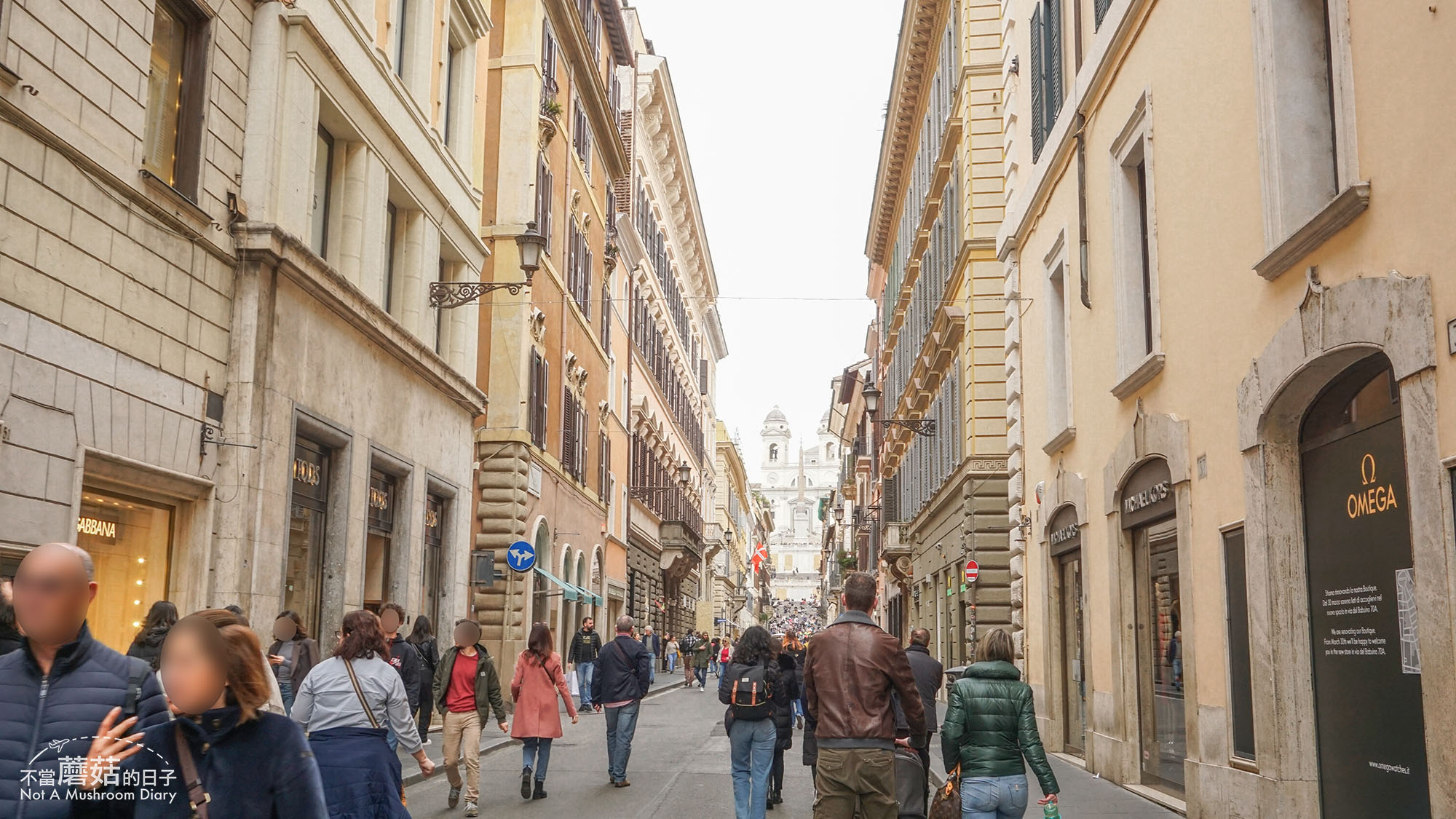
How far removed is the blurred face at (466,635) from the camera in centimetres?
1242

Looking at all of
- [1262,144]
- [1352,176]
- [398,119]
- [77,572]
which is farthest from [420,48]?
[77,572]

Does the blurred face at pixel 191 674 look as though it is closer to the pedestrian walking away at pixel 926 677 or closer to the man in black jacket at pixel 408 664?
the pedestrian walking away at pixel 926 677

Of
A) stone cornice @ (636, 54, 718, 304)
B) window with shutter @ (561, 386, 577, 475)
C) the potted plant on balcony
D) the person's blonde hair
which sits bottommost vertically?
the person's blonde hair

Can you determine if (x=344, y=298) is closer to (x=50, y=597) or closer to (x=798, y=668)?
(x=798, y=668)

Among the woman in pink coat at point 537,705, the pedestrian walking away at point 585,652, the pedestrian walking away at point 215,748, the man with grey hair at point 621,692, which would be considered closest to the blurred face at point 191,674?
the pedestrian walking away at point 215,748

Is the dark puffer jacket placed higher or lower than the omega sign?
lower

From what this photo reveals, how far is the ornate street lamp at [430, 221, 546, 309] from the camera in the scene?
1856 cm

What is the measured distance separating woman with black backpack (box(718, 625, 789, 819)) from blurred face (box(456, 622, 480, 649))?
2.68m

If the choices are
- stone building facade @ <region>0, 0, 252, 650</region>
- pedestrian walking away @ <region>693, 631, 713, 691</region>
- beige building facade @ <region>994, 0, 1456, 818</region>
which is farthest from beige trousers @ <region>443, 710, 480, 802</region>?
pedestrian walking away @ <region>693, 631, 713, 691</region>

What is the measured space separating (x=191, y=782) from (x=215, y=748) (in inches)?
4.0

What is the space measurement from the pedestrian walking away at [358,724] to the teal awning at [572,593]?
64.5 feet

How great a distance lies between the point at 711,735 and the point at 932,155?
1556cm

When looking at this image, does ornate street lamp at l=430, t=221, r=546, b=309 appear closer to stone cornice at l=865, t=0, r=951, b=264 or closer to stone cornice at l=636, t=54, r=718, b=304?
stone cornice at l=865, t=0, r=951, b=264

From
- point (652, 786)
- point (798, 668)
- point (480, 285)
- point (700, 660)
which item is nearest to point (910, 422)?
point (700, 660)
